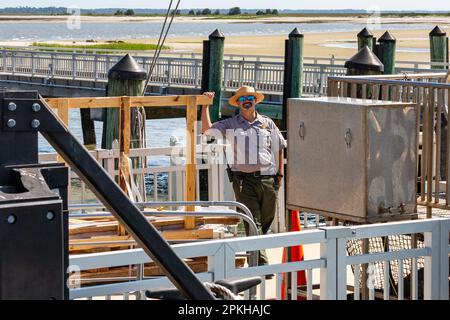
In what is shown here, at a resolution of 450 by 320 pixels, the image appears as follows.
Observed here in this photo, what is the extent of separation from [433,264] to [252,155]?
397 cm

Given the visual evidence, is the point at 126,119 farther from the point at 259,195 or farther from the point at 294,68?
the point at 294,68

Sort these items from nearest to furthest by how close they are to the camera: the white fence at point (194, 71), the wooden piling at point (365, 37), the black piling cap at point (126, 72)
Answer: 1. the black piling cap at point (126, 72)
2. the white fence at point (194, 71)
3. the wooden piling at point (365, 37)

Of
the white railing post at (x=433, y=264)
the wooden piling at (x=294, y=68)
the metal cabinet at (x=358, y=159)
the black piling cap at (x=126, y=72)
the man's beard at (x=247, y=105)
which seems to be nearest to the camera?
the white railing post at (x=433, y=264)

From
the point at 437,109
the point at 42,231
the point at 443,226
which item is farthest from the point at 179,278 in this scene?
the point at 437,109

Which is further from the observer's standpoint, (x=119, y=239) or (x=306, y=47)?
(x=306, y=47)

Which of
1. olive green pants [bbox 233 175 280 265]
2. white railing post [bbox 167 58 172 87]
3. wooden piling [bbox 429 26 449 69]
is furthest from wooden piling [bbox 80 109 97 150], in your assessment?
olive green pants [bbox 233 175 280 265]

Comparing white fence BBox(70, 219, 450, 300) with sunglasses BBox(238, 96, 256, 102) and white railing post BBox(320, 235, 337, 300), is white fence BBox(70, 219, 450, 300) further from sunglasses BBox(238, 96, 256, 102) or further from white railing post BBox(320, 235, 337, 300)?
sunglasses BBox(238, 96, 256, 102)

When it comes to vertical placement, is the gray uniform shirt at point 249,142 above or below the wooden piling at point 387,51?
below

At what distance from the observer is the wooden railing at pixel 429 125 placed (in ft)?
25.3

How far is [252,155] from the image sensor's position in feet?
32.3

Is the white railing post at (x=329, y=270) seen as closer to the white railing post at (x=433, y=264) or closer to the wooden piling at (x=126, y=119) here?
the white railing post at (x=433, y=264)

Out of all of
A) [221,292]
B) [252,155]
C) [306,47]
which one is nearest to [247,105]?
[252,155]

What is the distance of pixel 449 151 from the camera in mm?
7547

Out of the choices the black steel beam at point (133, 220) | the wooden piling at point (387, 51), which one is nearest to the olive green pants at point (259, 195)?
the black steel beam at point (133, 220)
